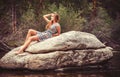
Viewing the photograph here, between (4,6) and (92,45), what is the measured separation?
14190mm

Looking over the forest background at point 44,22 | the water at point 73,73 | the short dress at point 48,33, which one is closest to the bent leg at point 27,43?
the short dress at point 48,33

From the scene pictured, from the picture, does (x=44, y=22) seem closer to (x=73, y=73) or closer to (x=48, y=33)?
(x=48, y=33)

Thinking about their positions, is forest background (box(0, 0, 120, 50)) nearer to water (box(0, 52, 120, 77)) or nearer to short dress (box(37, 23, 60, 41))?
short dress (box(37, 23, 60, 41))

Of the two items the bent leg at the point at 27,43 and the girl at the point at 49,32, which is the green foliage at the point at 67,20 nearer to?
the girl at the point at 49,32

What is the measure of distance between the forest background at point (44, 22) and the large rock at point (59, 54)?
8.13 meters

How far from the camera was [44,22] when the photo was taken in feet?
76.0

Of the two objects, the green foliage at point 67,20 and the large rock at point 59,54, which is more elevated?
the green foliage at point 67,20

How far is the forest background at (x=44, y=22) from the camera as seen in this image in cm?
2306

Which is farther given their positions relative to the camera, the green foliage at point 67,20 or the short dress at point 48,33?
the green foliage at point 67,20

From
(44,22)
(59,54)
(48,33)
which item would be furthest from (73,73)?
(44,22)

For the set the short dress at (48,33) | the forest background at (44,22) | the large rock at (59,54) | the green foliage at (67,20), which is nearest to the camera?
the large rock at (59,54)

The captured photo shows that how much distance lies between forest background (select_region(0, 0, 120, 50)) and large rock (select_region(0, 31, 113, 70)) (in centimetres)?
813

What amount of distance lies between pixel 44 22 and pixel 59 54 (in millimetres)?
11346

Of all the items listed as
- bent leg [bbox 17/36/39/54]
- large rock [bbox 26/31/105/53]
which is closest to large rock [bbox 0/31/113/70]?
large rock [bbox 26/31/105/53]
